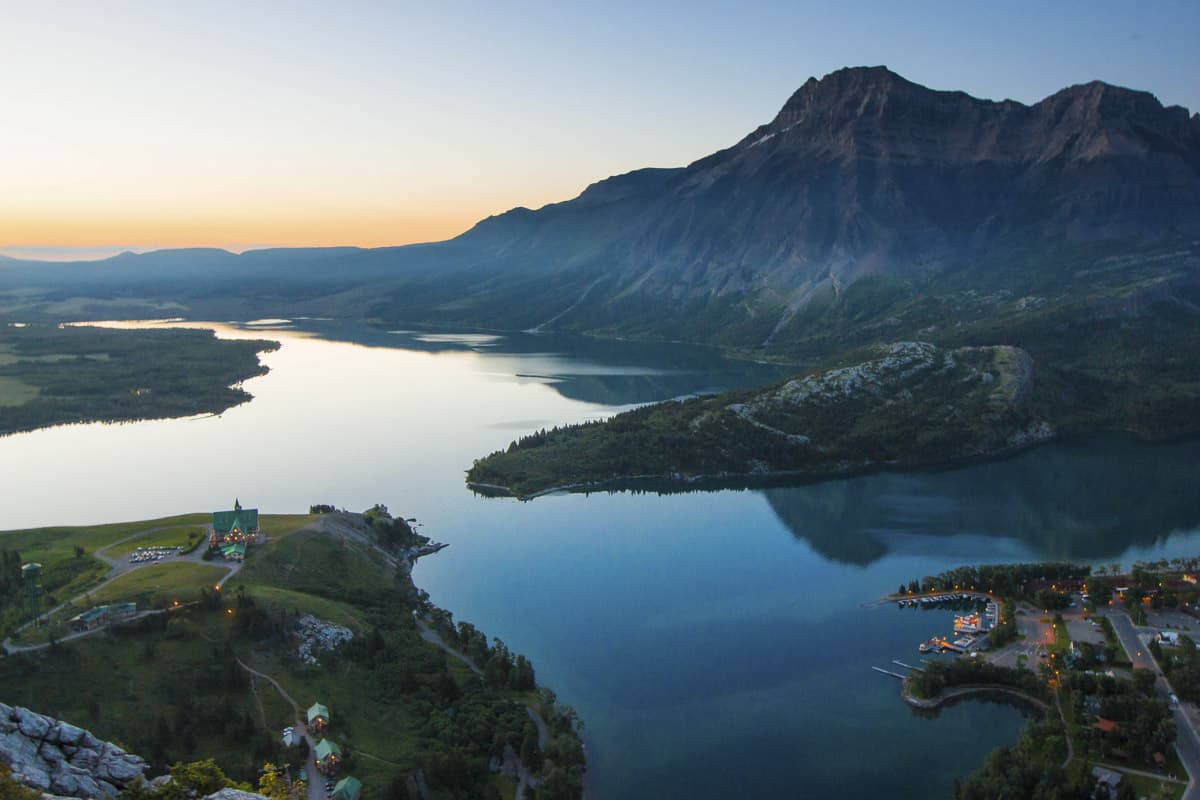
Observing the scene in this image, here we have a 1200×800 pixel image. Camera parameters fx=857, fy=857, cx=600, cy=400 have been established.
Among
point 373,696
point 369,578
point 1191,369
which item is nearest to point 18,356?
point 369,578

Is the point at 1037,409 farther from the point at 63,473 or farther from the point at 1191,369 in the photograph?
the point at 63,473

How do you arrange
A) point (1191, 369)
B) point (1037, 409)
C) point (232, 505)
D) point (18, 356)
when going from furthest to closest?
point (18, 356) < point (1191, 369) < point (1037, 409) < point (232, 505)

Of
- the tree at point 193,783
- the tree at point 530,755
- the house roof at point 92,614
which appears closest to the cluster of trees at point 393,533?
the house roof at point 92,614

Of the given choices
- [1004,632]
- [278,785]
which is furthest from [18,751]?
[1004,632]

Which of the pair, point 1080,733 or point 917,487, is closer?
point 1080,733

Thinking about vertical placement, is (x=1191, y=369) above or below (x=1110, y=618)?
above

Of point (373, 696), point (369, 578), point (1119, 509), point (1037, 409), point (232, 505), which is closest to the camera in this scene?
point (373, 696)
